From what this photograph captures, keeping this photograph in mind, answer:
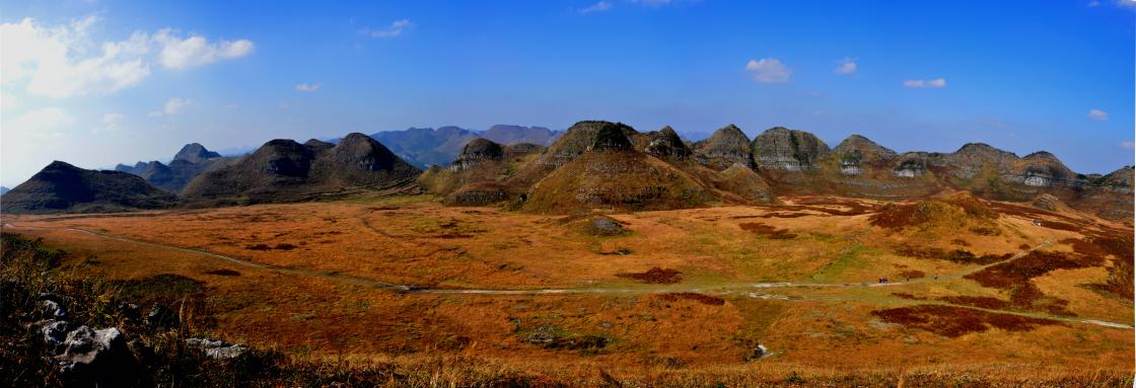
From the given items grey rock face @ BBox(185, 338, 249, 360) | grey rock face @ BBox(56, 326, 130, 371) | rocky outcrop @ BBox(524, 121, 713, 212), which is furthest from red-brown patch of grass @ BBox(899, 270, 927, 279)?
rocky outcrop @ BBox(524, 121, 713, 212)

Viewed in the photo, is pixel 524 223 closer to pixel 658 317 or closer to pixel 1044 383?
pixel 658 317

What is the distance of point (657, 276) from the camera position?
218 feet

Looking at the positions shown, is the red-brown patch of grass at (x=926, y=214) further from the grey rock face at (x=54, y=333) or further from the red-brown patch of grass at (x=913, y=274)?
the grey rock face at (x=54, y=333)

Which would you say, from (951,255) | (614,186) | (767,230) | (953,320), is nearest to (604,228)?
(767,230)

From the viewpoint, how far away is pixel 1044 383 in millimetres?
22328

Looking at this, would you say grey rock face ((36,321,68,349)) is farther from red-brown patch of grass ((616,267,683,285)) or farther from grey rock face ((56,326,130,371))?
red-brown patch of grass ((616,267,683,285))

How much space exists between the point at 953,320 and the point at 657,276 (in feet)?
102

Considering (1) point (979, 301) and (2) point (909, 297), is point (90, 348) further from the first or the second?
(1) point (979, 301)

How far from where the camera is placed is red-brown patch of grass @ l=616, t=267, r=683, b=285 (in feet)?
211

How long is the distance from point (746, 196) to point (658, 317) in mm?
150322

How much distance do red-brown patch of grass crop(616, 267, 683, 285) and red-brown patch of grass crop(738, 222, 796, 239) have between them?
32.4 meters

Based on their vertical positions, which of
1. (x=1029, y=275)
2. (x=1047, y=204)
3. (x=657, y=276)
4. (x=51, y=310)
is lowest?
(x=657, y=276)

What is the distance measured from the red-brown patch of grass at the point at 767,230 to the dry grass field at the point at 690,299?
74 centimetres

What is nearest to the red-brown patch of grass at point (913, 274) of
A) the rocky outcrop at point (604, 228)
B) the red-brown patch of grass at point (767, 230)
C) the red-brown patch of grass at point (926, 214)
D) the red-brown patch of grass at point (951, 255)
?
the red-brown patch of grass at point (951, 255)
